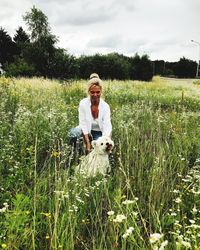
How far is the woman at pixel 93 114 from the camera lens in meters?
5.34

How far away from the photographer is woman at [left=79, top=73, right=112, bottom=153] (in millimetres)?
5336

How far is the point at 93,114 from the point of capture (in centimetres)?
549

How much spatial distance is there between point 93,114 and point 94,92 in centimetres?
33

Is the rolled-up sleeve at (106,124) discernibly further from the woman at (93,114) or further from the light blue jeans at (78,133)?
the light blue jeans at (78,133)

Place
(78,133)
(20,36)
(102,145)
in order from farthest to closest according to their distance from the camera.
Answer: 1. (20,36)
2. (78,133)
3. (102,145)

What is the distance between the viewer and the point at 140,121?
6926 mm

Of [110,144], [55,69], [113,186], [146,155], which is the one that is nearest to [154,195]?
[113,186]

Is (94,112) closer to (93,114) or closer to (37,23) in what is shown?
(93,114)

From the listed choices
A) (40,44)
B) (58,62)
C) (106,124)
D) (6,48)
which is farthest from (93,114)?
(6,48)

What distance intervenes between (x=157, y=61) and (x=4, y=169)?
70160mm

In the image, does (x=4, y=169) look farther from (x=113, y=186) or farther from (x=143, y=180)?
(x=143, y=180)

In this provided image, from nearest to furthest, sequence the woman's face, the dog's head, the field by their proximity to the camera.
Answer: the field → the dog's head → the woman's face

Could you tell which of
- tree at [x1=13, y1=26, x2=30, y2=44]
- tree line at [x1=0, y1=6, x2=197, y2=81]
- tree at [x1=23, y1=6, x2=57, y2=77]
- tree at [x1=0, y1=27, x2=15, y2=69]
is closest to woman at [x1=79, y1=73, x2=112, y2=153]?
tree line at [x1=0, y1=6, x2=197, y2=81]

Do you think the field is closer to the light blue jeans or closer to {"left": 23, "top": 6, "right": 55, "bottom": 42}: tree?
the light blue jeans
